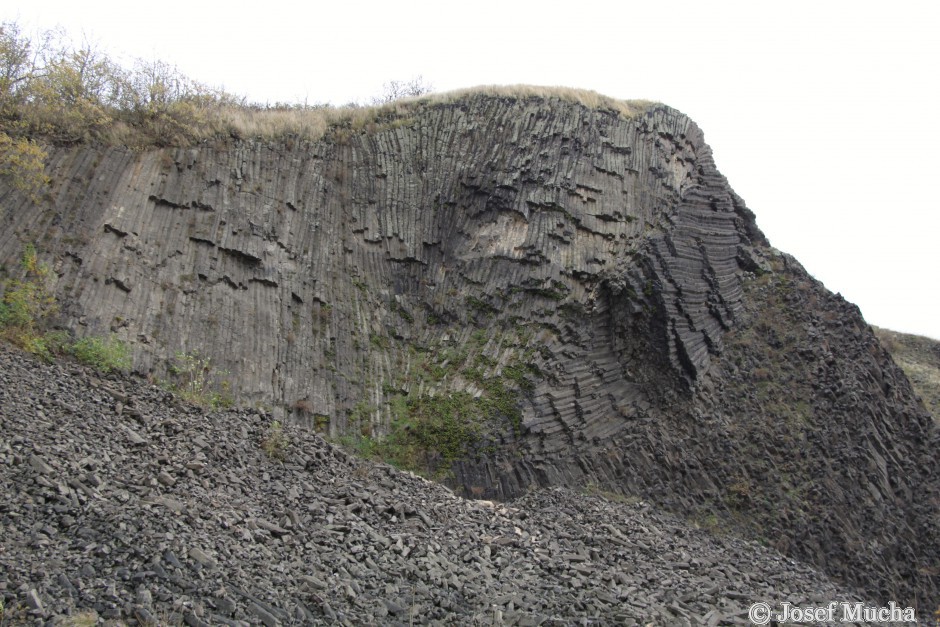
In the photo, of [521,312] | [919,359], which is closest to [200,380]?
[521,312]

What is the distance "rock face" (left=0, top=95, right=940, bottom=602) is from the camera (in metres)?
13.3

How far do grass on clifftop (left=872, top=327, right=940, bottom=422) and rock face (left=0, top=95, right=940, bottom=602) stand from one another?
23.0 feet

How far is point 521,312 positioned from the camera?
601 inches

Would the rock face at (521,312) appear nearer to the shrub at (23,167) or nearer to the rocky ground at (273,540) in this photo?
the shrub at (23,167)

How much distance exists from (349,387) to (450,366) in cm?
215

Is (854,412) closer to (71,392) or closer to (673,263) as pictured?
(673,263)

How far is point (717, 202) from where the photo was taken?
18.4m

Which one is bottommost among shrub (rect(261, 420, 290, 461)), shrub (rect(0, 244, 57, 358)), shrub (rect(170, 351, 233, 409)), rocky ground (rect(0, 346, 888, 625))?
rocky ground (rect(0, 346, 888, 625))

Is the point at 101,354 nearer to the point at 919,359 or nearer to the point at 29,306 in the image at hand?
the point at 29,306

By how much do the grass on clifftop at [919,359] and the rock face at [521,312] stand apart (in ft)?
23.0

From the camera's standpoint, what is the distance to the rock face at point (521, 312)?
1330 cm

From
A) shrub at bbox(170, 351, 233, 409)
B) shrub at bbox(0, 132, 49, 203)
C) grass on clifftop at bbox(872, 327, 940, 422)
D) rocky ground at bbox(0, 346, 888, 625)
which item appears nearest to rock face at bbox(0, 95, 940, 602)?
shrub at bbox(170, 351, 233, 409)

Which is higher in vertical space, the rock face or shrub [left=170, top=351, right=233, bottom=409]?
the rock face

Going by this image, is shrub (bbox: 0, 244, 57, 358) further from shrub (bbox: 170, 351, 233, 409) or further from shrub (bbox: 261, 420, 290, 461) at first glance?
shrub (bbox: 261, 420, 290, 461)
